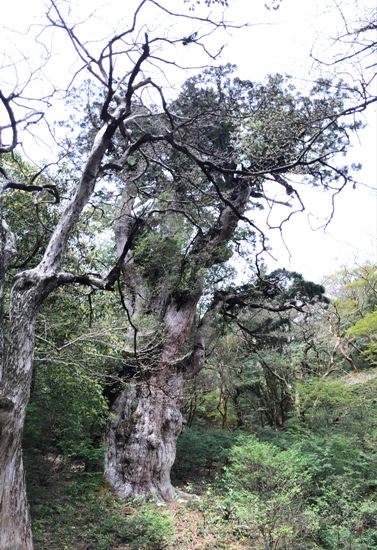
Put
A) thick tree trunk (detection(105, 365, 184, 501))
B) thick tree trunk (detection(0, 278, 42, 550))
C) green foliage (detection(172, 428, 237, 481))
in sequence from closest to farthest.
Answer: thick tree trunk (detection(0, 278, 42, 550)) < thick tree trunk (detection(105, 365, 184, 501)) < green foliage (detection(172, 428, 237, 481))

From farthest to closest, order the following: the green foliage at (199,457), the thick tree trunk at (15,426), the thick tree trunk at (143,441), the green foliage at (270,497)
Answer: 1. the green foliage at (199,457)
2. the thick tree trunk at (143,441)
3. the green foliage at (270,497)
4. the thick tree trunk at (15,426)

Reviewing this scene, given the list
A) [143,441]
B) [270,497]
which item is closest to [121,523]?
[143,441]

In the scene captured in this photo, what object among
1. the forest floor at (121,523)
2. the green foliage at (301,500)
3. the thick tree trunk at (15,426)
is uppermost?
the thick tree trunk at (15,426)

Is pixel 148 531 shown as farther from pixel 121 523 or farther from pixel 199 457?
pixel 199 457

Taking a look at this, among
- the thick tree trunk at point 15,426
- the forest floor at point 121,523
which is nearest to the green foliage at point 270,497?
the forest floor at point 121,523

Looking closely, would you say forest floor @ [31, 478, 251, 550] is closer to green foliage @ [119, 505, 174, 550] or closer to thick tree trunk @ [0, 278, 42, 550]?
green foliage @ [119, 505, 174, 550]

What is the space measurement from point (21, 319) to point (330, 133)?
712cm

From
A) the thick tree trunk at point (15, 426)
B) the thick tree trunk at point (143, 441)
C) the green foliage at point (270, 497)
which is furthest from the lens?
the thick tree trunk at point (143, 441)

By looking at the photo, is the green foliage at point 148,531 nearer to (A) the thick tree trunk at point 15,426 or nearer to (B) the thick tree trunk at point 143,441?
(B) the thick tree trunk at point 143,441

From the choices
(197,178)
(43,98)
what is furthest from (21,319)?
(197,178)

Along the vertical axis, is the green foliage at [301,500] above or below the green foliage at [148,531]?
above

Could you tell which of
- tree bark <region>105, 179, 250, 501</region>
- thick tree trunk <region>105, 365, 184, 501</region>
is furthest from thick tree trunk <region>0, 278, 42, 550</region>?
thick tree trunk <region>105, 365, 184, 501</region>

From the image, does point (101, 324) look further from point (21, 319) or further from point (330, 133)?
point (330, 133)

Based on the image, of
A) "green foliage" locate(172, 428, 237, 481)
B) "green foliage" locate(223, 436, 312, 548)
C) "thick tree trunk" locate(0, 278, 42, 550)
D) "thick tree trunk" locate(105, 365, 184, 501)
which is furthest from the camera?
"green foliage" locate(172, 428, 237, 481)
